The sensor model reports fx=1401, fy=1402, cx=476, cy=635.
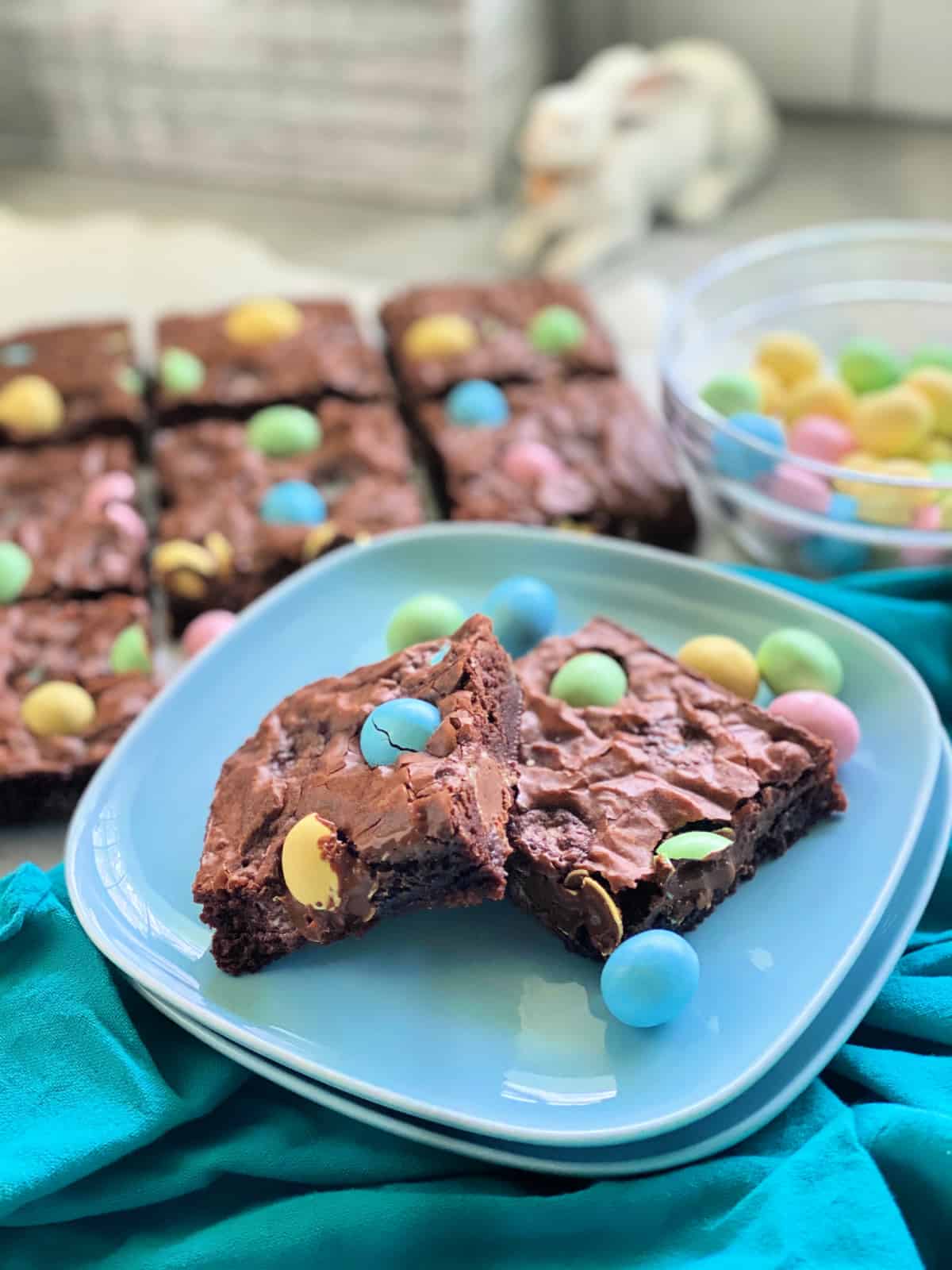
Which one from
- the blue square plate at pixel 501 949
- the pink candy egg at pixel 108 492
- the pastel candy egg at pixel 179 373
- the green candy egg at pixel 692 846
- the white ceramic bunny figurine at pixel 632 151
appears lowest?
the blue square plate at pixel 501 949

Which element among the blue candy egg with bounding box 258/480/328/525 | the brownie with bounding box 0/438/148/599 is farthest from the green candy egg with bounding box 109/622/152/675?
the blue candy egg with bounding box 258/480/328/525

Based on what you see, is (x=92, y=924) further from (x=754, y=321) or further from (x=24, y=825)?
(x=754, y=321)

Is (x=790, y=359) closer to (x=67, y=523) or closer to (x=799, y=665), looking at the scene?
(x=799, y=665)

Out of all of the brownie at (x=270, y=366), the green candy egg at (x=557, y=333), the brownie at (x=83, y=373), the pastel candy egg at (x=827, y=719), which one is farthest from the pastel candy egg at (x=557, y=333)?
the pastel candy egg at (x=827, y=719)

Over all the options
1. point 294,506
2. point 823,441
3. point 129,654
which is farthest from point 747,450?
point 129,654

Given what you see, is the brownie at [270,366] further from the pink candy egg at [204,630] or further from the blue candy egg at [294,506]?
the pink candy egg at [204,630]

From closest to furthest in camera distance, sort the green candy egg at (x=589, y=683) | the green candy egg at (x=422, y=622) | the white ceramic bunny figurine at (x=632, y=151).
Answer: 1. the green candy egg at (x=589, y=683)
2. the green candy egg at (x=422, y=622)
3. the white ceramic bunny figurine at (x=632, y=151)
